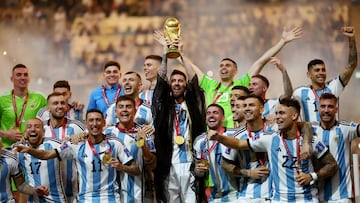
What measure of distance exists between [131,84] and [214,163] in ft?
3.62

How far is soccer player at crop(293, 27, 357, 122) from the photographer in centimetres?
821

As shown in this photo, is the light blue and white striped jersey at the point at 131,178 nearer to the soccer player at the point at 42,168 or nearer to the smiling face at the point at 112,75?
the soccer player at the point at 42,168

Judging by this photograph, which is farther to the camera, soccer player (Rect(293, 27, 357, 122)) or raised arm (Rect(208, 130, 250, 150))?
soccer player (Rect(293, 27, 357, 122))

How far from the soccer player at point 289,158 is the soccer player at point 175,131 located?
0.90m

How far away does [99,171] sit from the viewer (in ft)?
25.1

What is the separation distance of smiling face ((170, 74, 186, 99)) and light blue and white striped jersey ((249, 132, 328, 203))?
3.61 ft

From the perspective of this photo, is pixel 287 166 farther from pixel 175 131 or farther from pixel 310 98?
pixel 175 131

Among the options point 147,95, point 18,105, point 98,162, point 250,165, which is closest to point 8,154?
point 98,162

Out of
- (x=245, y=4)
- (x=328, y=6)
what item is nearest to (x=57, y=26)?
(x=245, y=4)

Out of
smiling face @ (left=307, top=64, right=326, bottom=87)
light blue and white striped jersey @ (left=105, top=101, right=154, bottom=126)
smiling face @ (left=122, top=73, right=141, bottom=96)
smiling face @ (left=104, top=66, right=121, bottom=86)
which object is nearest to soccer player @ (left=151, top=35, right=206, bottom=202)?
light blue and white striped jersey @ (left=105, top=101, right=154, bottom=126)

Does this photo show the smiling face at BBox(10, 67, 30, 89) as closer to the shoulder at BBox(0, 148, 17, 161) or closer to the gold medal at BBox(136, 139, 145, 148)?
the shoulder at BBox(0, 148, 17, 161)

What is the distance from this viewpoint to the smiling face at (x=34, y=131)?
25.8ft

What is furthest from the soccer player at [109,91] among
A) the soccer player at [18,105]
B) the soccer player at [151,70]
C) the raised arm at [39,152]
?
the raised arm at [39,152]

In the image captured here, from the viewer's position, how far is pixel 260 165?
7.54m
